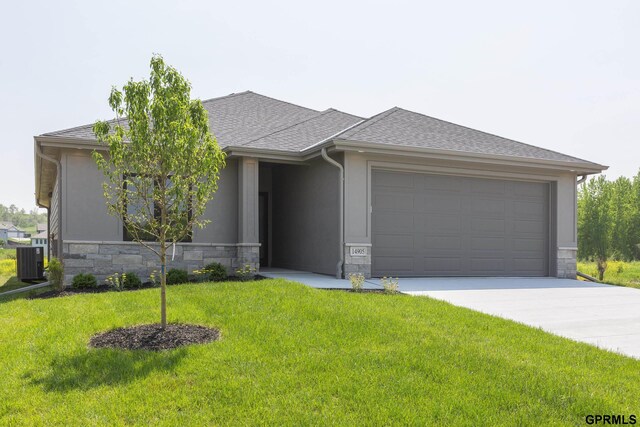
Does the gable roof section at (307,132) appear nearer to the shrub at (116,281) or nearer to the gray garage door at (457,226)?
the gray garage door at (457,226)

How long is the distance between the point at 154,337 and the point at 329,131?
8.72m

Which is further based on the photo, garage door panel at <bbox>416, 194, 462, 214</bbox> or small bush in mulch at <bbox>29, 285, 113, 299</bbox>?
garage door panel at <bbox>416, 194, 462, 214</bbox>

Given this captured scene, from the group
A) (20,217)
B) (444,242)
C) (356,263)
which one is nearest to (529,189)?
(444,242)

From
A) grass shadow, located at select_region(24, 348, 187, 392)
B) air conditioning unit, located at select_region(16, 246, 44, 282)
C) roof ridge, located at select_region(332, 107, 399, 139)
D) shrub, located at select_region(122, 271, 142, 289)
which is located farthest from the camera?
air conditioning unit, located at select_region(16, 246, 44, 282)

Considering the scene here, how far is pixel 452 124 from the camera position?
532 inches

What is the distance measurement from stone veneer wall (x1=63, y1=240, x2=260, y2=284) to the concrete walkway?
70.2 inches

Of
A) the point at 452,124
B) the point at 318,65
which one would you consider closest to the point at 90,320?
the point at 318,65

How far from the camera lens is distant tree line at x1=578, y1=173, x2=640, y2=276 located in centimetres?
3631

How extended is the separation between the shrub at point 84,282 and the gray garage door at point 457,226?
5.98 meters

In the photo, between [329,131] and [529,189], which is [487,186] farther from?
[329,131]

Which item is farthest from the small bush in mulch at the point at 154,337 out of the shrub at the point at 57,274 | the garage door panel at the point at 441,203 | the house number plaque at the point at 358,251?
the garage door panel at the point at 441,203

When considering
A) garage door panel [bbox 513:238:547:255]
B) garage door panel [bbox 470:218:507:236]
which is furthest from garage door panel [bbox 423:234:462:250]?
garage door panel [bbox 513:238:547:255]

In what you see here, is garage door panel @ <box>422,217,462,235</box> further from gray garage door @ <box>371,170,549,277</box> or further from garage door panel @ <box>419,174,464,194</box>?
garage door panel @ <box>419,174,464,194</box>

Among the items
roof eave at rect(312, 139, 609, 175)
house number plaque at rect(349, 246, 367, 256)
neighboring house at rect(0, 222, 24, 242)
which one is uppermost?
roof eave at rect(312, 139, 609, 175)
